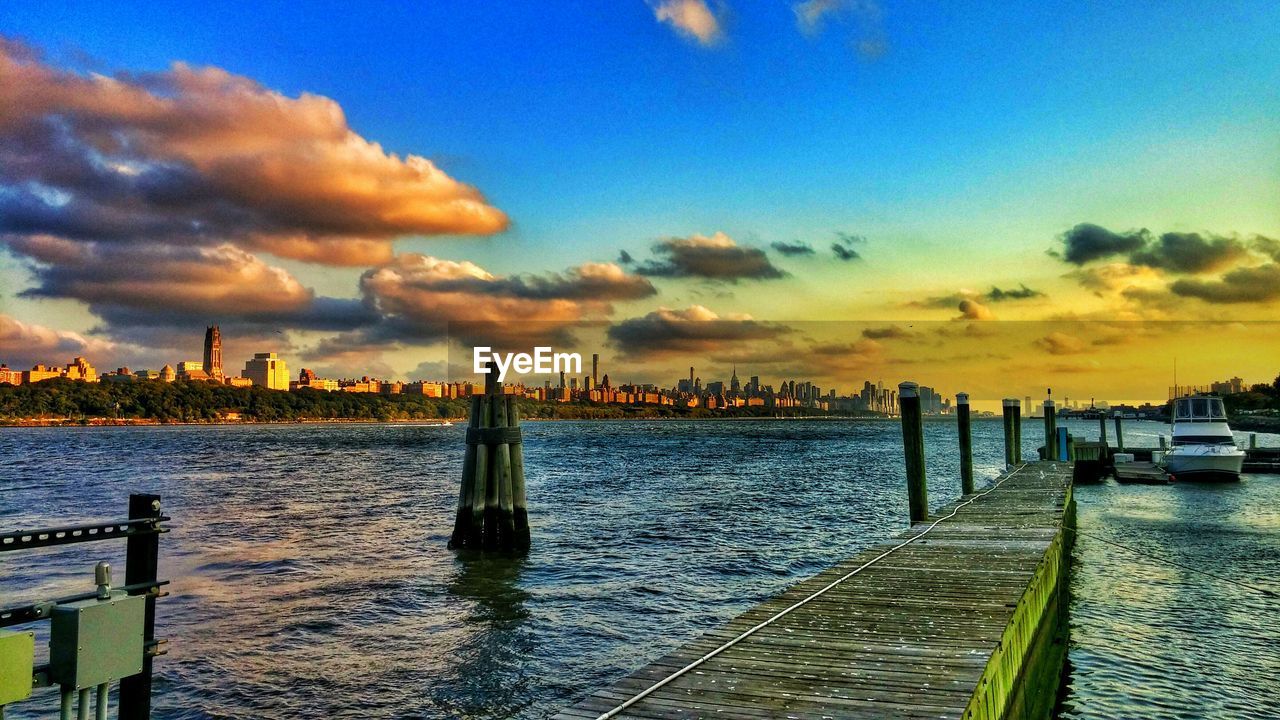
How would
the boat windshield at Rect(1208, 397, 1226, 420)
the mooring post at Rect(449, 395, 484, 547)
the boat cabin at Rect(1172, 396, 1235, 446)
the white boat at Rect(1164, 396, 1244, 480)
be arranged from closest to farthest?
the mooring post at Rect(449, 395, 484, 547) → the white boat at Rect(1164, 396, 1244, 480) → the boat cabin at Rect(1172, 396, 1235, 446) → the boat windshield at Rect(1208, 397, 1226, 420)

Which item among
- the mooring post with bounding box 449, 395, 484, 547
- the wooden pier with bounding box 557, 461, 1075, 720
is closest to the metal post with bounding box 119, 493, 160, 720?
the wooden pier with bounding box 557, 461, 1075, 720

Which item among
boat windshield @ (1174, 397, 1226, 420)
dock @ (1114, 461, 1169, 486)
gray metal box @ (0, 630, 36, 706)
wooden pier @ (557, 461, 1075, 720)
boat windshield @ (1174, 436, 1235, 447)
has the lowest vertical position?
dock @ (1114, 461, 1169, 486)

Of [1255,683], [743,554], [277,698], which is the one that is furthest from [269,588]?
[1255,683]

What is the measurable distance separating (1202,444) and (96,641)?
177ft

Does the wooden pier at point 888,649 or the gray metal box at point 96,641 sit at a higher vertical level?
the gray metal box at point 96,641

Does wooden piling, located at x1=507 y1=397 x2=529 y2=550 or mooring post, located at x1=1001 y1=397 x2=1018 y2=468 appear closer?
wooden piling, located at x1=507 y1=397 x2=529 y2=550

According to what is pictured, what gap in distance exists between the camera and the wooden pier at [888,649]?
6.56 meters

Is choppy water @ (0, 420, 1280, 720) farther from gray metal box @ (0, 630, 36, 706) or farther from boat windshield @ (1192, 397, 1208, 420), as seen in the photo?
gray metal box @ (0, 630, 36, 706)

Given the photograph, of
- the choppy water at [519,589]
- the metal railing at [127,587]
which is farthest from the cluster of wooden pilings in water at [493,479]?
the metal railing at [127,587]

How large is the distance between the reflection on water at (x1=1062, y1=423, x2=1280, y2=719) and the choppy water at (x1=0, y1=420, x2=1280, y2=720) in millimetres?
75

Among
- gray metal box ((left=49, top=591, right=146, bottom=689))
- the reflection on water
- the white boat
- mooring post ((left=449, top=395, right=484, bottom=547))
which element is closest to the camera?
gray metal box ((left=49, top=591, right=146, bottom=689))

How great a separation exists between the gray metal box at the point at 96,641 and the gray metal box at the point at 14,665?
4.5 inches

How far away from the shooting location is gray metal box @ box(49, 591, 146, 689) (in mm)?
4684

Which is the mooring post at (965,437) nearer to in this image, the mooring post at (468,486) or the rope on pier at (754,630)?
the rope on pier at (754,630)
